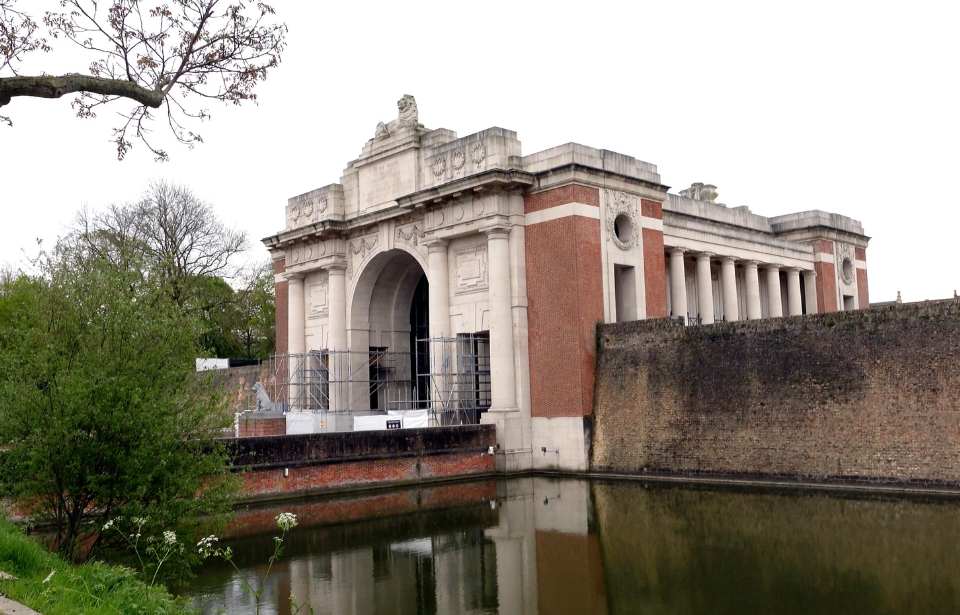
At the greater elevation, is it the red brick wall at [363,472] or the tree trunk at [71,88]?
the tree trunk at [71,88]

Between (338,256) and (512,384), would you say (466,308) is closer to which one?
(512,384)

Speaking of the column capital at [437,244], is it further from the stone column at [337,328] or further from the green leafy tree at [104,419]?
the green leafy tree at [104,419]

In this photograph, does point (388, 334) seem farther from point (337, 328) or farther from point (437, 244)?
point (437, 244)

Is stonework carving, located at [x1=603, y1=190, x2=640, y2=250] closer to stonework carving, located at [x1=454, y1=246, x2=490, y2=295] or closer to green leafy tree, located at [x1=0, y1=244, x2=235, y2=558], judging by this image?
stonework carving, located at [x1=454, y1=246, x2=490, y2=295]

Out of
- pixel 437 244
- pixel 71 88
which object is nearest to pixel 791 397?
pixel 437 244

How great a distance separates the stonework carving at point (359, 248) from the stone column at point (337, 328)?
1.29 ft

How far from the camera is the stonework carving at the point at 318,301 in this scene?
35.3 meters

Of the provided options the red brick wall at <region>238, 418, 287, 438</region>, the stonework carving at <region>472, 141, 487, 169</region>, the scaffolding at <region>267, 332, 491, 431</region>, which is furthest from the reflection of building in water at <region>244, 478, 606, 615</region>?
the red brick wall at <region>238, 418, 287, 438</region>

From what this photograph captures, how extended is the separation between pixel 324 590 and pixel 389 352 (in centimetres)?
2338

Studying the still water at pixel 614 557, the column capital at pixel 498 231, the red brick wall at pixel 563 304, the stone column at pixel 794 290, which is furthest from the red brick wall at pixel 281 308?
the stone column at pixel 794 290

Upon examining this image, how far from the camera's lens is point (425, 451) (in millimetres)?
24078

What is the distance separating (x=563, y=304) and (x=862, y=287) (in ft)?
74.0

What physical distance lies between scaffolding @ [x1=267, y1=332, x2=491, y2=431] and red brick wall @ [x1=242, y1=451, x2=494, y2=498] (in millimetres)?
2887

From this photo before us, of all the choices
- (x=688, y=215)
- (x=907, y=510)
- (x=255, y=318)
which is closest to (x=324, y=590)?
(x=907, y=510)
